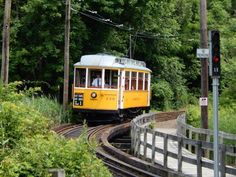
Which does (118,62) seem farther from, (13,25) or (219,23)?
(219,23)

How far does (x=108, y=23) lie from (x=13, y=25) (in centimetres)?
664

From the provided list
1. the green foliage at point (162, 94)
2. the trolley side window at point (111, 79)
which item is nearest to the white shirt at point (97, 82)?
the trolley side window at point (111, 79)

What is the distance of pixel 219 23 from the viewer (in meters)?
55.5

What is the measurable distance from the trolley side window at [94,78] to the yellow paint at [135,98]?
55.4 inches

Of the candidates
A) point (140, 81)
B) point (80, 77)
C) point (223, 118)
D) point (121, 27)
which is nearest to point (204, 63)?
point (223, 118)

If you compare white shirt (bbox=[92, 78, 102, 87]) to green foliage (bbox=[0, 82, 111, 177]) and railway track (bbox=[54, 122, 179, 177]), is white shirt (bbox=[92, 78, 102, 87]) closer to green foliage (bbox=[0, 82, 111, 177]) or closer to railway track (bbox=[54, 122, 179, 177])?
railway track (bbox=[54, 122, 179, 177])

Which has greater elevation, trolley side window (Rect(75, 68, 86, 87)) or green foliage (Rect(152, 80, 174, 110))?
trolley side window (Rect(75, 68, 86, 87))

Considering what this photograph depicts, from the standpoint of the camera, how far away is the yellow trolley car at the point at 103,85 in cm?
2697

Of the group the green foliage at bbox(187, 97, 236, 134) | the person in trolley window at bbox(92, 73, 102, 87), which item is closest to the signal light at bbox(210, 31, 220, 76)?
the green foliage at bbox(187, 97, 236, 134)

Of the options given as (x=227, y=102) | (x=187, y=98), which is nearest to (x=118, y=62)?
(x=227, y=102)

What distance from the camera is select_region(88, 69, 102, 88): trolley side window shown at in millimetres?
27266

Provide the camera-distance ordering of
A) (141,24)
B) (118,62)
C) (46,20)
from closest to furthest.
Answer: (118,62), (46,20), (141,24)

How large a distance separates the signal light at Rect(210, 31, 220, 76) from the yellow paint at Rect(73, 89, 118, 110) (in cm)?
1791

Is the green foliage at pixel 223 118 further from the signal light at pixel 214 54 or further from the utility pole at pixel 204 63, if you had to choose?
the signal light at pixel 214 54
